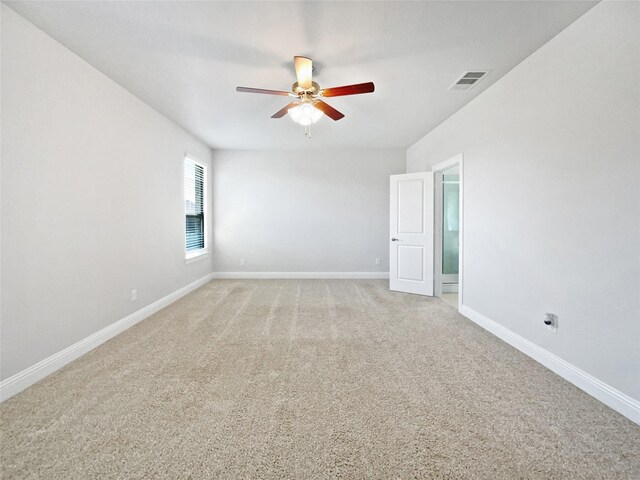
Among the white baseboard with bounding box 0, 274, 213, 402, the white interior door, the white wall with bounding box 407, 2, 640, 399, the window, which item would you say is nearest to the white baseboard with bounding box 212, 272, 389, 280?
the window

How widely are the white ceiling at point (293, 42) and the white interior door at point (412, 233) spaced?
146cm

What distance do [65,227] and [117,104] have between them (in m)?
1.43

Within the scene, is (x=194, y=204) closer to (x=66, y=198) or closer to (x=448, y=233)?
(x=66, y=198)

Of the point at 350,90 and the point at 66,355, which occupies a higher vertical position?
the point at 350,90

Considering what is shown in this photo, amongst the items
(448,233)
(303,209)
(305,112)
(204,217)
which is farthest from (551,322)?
(204,217)

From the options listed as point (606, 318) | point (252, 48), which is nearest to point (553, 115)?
point (606, 318)

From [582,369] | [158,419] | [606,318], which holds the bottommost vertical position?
[158,419]

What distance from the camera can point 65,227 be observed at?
2.38 m

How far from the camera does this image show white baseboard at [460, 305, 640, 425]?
1729 millimetres

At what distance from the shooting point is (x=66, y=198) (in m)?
2.38

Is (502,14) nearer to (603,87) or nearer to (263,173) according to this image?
(603,87)

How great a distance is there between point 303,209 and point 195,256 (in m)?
2.22

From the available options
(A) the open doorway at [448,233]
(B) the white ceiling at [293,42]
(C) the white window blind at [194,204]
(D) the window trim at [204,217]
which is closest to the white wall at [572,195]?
(B) the white ceiling at [293,42]

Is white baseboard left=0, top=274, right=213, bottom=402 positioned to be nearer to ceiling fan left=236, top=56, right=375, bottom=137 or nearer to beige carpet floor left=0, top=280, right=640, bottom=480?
beige carpet floor left=0, top=280, right=640, bottom=480
